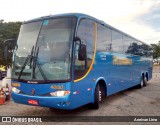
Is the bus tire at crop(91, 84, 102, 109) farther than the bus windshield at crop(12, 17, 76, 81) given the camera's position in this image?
Yes

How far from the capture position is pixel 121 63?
39.1ft

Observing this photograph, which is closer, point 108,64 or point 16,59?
point 16,59

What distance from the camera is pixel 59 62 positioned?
23.4 ft

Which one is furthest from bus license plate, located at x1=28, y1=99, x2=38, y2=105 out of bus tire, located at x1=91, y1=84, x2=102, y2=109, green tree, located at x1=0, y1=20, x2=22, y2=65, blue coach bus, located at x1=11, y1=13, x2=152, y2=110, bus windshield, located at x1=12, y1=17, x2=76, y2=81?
green tree, located at x1=0, y1=20, x2=22, y2=65

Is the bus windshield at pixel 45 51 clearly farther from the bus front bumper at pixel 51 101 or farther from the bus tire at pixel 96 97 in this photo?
the bus tire at pixel 96 97

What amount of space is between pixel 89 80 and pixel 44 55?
1.79m

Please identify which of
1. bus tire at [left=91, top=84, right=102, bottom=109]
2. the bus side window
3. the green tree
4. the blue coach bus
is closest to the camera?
the blue coach bus

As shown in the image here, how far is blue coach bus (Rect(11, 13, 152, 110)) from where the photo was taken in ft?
23.2

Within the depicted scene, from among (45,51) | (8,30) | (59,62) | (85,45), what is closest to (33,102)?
(59,62)

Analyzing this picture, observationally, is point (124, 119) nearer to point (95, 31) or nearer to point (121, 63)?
point (95, 31)

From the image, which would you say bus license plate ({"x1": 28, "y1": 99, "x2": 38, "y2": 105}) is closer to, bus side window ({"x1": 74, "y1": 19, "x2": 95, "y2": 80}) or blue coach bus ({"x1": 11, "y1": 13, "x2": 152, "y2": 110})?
blue coach bus ({"x1": 11, "y1": 13, "x2": 152, "y2": 110})

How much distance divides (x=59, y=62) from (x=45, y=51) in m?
0.60

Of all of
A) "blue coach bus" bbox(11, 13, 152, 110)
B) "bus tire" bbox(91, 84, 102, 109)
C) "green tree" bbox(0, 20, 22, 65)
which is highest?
"green tree" bbox(0, 20, 22, 65)

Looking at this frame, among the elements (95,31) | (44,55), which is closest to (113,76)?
(95,31)
